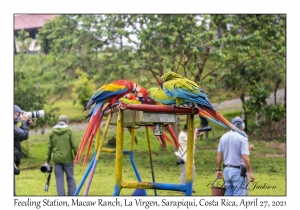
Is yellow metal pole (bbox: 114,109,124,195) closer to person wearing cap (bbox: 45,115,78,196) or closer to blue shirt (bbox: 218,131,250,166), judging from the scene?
blue shirt (bbox: 218,131,250,166)

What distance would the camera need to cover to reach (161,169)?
40.4ft

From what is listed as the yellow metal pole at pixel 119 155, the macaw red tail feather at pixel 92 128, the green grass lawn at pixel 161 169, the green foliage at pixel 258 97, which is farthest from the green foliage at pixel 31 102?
the yellow metal pole at pixel 119 155

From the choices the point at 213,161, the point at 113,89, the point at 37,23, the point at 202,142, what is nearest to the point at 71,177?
the point at 113,89

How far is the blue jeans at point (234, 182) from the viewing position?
673 cm

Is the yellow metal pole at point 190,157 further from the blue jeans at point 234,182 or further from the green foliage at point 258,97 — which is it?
the green foliage at point 258,97

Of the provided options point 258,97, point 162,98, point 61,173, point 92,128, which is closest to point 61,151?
point 61,173

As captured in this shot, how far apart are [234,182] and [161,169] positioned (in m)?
5.64

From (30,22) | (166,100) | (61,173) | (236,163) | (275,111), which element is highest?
(30,22)

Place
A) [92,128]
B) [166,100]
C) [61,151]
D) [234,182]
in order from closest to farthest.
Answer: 1. [166,100]
2. [92,128]
3. [234,182]
4. [61,151]

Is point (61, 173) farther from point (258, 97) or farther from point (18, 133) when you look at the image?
point (258, 97)

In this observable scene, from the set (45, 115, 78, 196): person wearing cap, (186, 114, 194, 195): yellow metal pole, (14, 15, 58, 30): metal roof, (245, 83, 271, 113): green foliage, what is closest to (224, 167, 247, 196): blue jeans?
(186, 114, 194, 195): yellow metal pole
